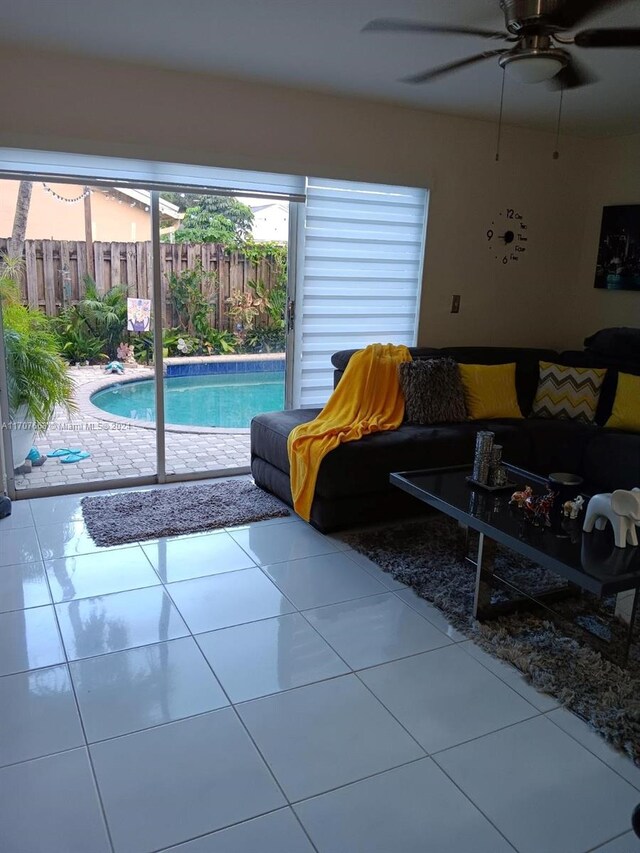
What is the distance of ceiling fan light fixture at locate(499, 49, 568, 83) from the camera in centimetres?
248

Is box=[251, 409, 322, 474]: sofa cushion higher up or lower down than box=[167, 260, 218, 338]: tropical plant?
lower down

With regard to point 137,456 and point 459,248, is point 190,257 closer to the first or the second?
point 137,456

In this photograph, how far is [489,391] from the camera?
13.9 ft

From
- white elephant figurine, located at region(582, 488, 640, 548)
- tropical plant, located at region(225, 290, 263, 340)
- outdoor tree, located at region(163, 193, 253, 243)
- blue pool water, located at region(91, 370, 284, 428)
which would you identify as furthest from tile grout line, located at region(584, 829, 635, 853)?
outdoor tree, located at region(163, 193, 253, 243)

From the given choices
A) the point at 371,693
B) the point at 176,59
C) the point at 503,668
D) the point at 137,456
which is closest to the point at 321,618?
the point at 371,693

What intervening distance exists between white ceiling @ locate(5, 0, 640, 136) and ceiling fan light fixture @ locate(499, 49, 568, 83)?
31 cm

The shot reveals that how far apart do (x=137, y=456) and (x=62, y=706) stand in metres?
2.55

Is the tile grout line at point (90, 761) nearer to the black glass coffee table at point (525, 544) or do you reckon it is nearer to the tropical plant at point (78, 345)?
the black glass coffee table at point (525, 544)

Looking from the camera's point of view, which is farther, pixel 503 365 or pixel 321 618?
pixel 503 365

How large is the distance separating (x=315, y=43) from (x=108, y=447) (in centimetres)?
285

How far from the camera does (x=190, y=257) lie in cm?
410

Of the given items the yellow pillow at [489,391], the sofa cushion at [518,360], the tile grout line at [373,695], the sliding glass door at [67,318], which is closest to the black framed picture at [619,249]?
the sofa cushion at [518,360]

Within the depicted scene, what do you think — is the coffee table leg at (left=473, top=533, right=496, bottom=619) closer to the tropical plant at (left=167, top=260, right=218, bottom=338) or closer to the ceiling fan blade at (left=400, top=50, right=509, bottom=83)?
the ceiling fan blade at (left=400, top=50, right=509, bottom=83)

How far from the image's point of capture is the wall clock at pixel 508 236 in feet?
15.9
